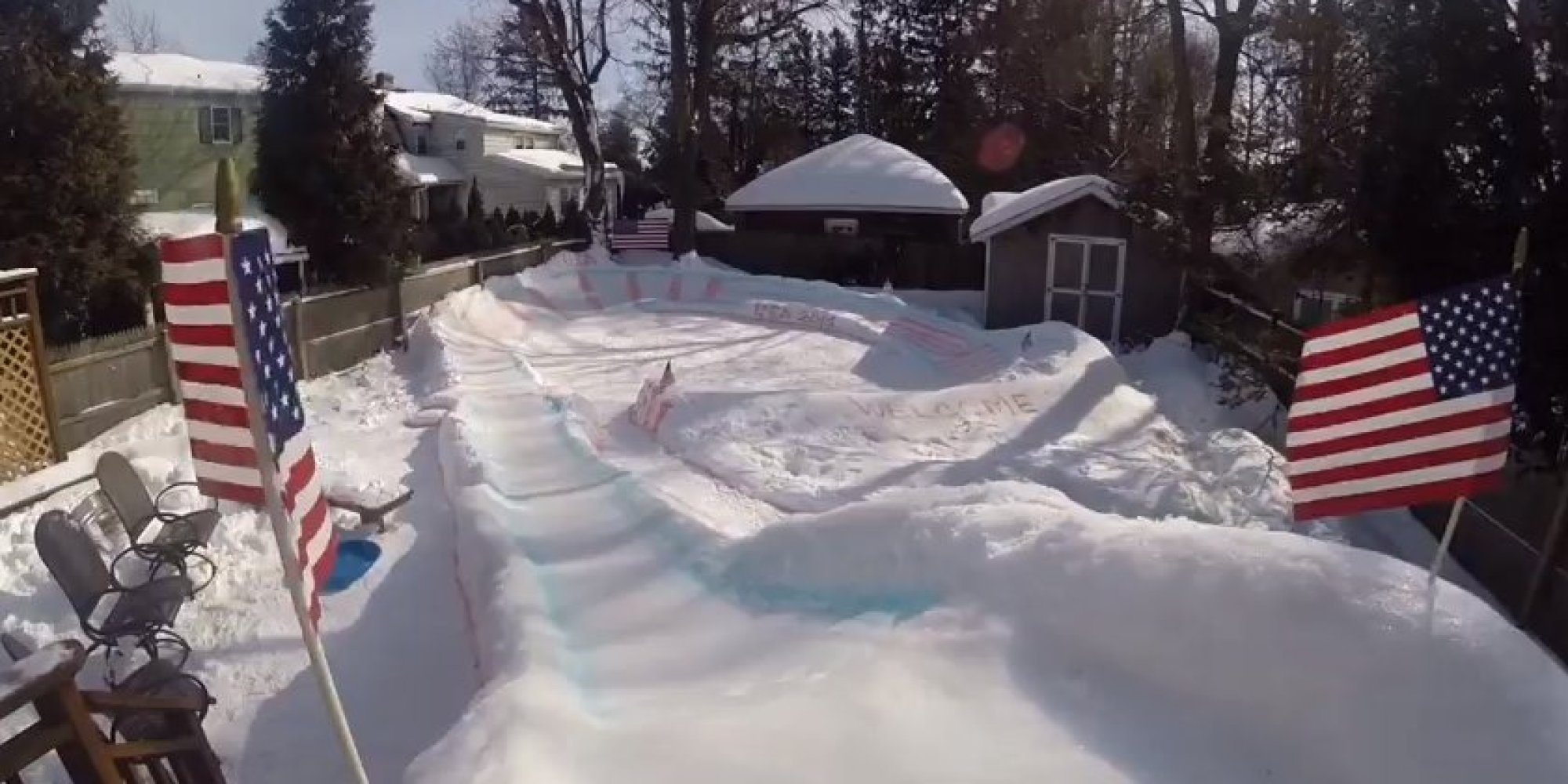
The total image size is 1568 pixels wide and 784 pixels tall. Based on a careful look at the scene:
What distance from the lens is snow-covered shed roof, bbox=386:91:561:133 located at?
122ft

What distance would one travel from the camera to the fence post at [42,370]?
28.5 feet

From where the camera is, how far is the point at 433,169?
35812mm

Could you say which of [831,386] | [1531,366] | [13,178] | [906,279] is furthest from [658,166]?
[1531,366]

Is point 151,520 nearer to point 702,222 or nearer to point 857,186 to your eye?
point 857,186

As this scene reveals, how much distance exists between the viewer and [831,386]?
48.9 feet

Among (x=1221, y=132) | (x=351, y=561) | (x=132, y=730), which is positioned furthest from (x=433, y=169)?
(x=132, y=730)

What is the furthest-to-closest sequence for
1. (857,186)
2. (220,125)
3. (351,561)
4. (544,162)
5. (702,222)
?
(544,162), (702,222), (220,125), (857,186), (351,561)

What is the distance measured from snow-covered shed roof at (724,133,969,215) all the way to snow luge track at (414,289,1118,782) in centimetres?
2095

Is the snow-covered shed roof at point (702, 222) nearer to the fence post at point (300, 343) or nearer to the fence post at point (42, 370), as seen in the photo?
the fence post at point (300, 343)

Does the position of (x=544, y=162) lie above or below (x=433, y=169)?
above

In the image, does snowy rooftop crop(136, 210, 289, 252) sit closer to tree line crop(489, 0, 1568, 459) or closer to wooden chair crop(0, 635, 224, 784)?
tree line crop(489, 0, 1568, 459)

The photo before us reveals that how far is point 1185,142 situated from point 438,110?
27.2 metres

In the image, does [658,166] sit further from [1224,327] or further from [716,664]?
[716,664]

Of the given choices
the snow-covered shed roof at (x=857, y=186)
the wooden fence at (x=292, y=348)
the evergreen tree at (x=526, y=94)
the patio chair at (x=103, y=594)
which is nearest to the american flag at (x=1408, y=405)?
the patio chair at (x=103, y=594)
